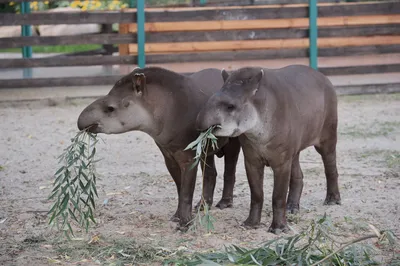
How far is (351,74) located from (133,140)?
495 centimetres

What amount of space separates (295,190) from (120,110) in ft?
5.79

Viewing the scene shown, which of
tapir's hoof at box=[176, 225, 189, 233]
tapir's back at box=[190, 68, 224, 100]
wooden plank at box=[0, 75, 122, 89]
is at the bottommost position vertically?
tapir's hoof at box=[176, 225, 189, 233]

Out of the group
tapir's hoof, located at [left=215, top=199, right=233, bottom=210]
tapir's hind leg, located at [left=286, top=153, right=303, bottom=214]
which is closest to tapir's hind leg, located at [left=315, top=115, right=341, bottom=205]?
tapir's hind leg, located at [left=286, top=153, right=303, bottom=214]

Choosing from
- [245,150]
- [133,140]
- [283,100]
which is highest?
[283,100]

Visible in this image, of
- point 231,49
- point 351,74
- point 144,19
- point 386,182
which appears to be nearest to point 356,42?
point 351,74

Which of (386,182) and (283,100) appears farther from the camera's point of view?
(386,182)

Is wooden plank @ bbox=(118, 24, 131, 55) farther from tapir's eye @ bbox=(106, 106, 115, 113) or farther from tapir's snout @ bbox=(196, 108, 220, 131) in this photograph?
tapir's snout @ bbox=(196, 108, 220, 131)

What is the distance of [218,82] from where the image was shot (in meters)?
6.57

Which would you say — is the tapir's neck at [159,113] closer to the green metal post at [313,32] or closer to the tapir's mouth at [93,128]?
the tapir's mouth at [93,128]

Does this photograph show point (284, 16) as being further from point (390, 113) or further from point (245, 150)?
point (245, 150)

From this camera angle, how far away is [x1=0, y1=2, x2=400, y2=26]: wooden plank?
41.6ft

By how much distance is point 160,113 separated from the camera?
6.14 metres

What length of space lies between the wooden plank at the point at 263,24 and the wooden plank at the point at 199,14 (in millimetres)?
189

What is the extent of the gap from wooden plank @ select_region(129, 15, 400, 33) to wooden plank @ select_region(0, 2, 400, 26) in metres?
0.19
